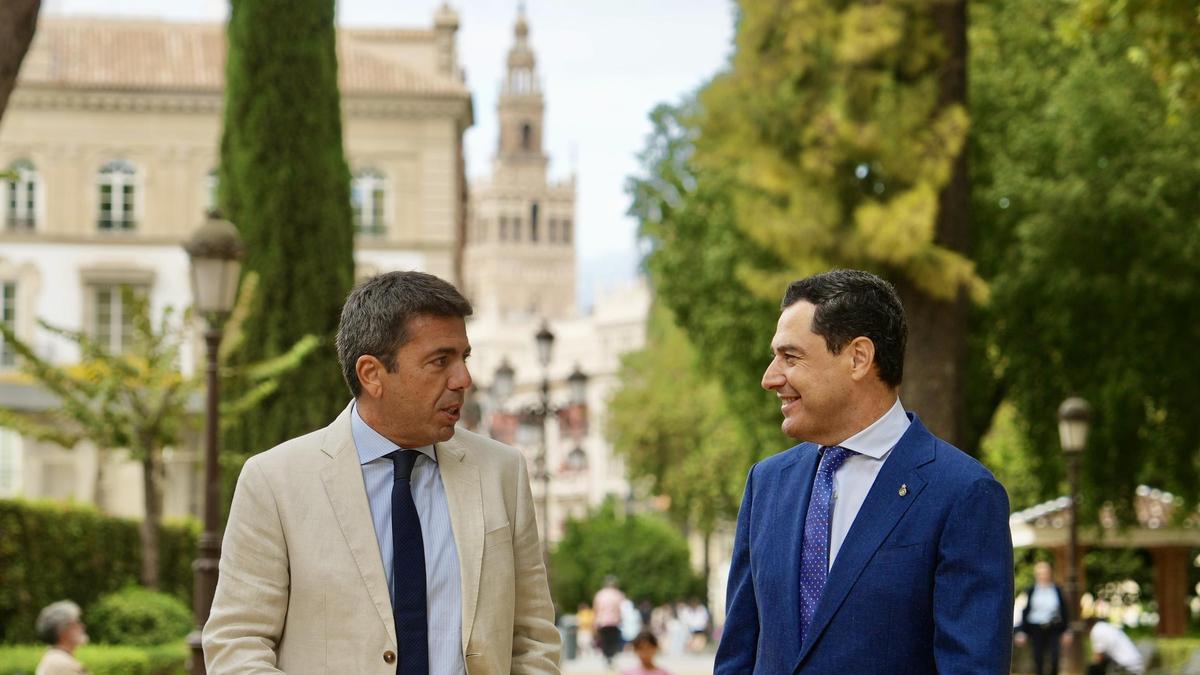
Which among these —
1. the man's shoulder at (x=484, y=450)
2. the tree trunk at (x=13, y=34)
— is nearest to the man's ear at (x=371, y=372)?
the man's shoulder at (x=484, y=450)

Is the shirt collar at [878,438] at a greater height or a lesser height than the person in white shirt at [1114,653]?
greater

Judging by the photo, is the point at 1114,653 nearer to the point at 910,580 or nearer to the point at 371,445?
the point at 910,580

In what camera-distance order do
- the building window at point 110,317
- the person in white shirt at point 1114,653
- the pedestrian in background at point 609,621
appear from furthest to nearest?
the building window at point 110,317, the pedestrian in background at point 609,621, the person in white shirt at point 1114,653

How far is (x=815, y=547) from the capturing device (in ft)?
14.8

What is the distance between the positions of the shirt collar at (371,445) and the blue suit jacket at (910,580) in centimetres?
83

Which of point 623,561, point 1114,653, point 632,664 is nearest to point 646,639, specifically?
point 1114,653

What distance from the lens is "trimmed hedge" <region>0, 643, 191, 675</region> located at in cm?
1566

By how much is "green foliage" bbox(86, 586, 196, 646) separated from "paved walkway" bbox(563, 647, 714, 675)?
9555 millimetres

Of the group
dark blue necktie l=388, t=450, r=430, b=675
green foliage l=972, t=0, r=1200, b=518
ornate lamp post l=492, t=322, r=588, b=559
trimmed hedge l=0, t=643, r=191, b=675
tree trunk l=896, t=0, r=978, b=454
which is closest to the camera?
dark blue necktie l=388, t=450, r=430, b=675

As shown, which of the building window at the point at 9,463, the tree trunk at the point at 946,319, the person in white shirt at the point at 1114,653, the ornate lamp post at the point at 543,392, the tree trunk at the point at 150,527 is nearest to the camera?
the tree trunk at the point at 946,319

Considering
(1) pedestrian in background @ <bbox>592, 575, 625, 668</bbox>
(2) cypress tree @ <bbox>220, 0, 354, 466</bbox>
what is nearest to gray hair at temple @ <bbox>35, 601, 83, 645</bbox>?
(2) cypress tree @ <bbox>220, 0, 354, 466</bbox>

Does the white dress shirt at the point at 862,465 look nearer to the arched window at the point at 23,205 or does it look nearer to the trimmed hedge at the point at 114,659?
the trimmed hedge at the point at 114,659

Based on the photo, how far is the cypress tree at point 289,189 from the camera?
2733 cm

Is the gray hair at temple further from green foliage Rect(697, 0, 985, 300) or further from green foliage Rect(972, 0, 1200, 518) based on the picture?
green foliage Rect(972, 0, 1200, 518)
